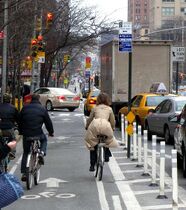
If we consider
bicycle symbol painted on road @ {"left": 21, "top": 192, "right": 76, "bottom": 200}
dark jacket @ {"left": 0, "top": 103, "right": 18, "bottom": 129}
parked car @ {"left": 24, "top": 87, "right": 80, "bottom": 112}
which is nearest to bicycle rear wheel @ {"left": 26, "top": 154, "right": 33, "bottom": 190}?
bicycle symbol painted on road @ {"left": 21, "top": 192, "right": 76, "bottom": 200}

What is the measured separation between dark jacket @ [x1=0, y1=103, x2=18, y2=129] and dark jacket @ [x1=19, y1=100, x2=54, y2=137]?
1.60 ft

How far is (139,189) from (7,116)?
297cm

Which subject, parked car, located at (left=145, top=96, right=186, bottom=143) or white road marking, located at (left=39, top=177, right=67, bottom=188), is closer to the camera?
white road marking, located at (left=39, top=177, right=67, bottom=188)

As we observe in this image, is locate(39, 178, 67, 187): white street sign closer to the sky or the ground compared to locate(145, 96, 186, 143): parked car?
closer to the ground

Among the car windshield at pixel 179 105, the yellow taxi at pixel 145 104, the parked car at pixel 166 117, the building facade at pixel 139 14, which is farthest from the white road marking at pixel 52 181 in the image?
the building facade at pixel 139 14

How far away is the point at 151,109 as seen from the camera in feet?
67.2

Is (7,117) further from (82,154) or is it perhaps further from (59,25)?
(59,25)

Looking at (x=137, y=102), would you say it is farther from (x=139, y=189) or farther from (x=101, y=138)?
(x=139, y=189)

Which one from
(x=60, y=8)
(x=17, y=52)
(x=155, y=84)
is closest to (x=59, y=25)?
(x=60, y=8)

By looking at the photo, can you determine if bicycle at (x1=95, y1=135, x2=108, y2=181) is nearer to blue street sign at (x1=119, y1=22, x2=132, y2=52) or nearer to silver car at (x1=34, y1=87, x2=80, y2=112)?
blue street sign at (x1=119, y1=22, x2=132, y2=52)

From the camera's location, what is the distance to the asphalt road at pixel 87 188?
873 cm

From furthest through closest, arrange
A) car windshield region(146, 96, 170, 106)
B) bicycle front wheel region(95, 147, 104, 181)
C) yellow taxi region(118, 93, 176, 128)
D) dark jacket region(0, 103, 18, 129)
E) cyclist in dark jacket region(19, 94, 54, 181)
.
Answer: car windshield region(146, 96, 170, 106)
yellow taxi region(118, 93, 176, 128)
dark jacket region(0, 103, 18, 129)
bicycle front wheel region(95, 147, 104, 181)
cyclist in dark jacket region(19, 94, 54, 181)

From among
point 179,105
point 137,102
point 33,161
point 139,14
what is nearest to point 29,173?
point 33,161

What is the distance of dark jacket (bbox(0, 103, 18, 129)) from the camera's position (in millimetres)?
11180
